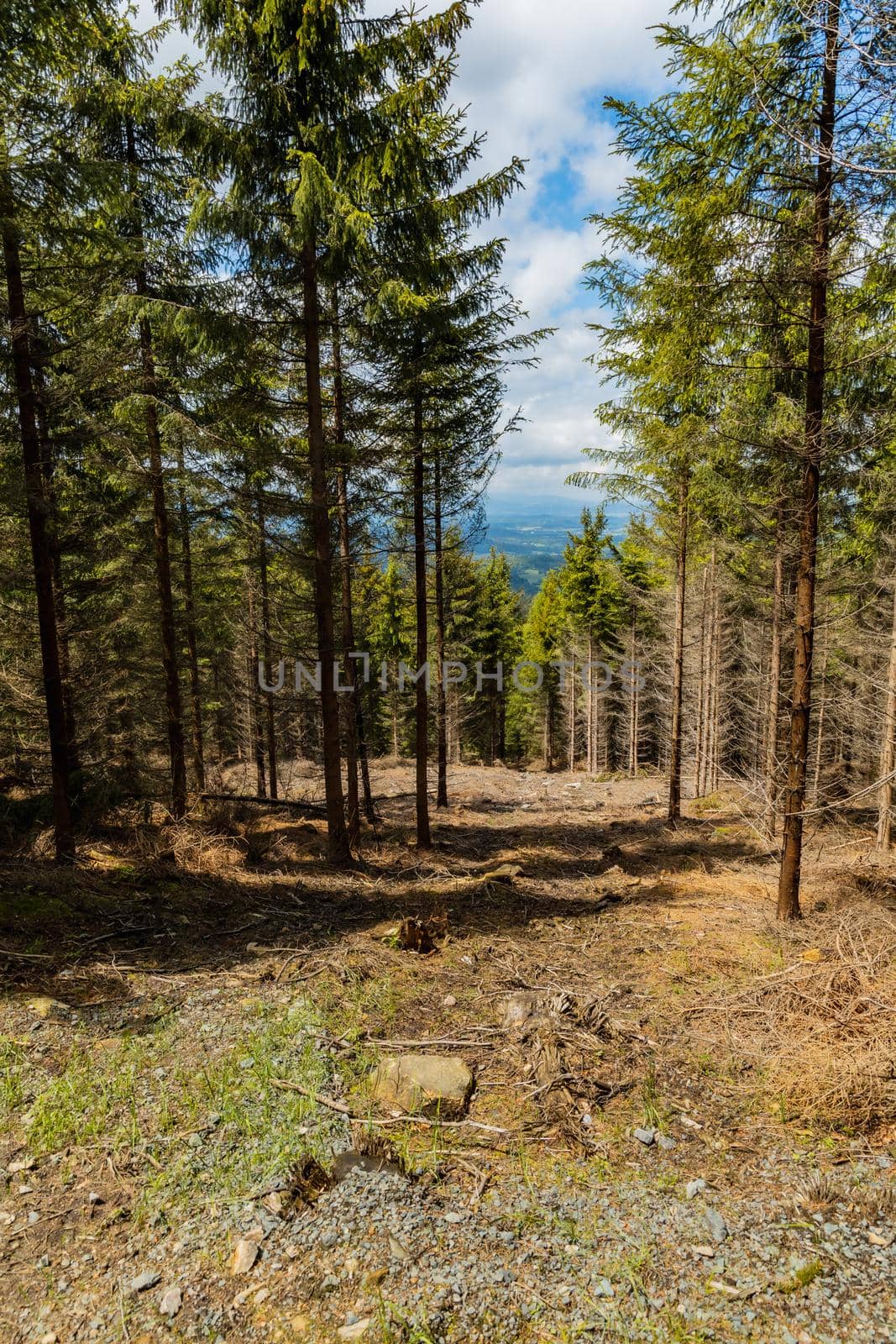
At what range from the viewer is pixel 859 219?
6219 mm

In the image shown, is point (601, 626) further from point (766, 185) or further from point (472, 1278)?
point (472, 1278)

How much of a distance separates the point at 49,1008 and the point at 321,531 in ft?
22.5

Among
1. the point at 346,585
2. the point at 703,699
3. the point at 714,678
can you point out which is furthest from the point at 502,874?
the point at 703,699

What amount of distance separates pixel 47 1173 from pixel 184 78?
14.2 m

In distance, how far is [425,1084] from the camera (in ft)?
14.5

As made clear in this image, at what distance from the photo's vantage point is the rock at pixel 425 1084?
4.28m

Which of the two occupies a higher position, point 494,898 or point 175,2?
point 175,2

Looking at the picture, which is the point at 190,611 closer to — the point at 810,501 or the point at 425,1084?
the point at 425,1084

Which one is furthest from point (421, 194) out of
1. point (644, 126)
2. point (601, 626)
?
point (601, 626)

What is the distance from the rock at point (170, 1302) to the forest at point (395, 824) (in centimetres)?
1

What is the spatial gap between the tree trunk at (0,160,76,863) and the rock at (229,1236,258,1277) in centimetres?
757

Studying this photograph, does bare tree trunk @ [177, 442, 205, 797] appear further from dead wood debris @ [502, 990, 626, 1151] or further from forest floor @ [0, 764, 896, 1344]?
dead wood debris @ [502, 990, 626, 1151]

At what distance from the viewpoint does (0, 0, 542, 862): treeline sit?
7.62 m

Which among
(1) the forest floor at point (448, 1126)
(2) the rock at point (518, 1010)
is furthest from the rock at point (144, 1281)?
(2) the rock at point (518, 1010)
